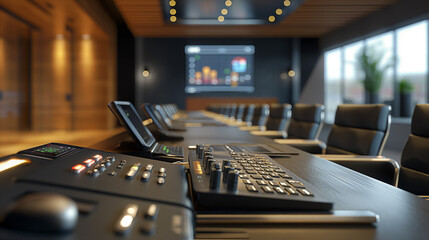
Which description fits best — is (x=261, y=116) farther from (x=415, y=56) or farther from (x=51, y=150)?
(x=51, y=150)

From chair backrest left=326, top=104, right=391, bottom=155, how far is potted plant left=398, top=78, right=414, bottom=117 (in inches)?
213

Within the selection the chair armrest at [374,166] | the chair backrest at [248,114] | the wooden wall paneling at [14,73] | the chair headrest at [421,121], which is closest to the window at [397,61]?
the chair backrest at [248,114]

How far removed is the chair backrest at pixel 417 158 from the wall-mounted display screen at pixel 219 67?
10.9m

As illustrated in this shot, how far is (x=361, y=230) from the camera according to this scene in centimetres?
51

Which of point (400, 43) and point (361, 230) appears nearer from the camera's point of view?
point (361, 230)

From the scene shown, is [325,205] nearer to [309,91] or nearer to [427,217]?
[427,217]

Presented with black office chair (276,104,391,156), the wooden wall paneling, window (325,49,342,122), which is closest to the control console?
black office chair (276,104,391,156)

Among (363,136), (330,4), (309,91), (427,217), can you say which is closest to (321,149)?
(363,136)

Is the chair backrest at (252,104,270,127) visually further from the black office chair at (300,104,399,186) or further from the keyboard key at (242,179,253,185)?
the keyboard key at (242,179,253,185)

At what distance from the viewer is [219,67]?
1252 cm

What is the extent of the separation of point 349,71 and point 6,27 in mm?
9394

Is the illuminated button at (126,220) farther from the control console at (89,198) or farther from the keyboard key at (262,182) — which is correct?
the keyboard key at (262,182)

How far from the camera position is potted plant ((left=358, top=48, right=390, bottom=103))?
7.82 m

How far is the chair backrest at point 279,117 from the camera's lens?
13.4ft
